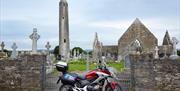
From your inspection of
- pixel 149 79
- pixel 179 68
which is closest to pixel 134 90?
pixel 149 79

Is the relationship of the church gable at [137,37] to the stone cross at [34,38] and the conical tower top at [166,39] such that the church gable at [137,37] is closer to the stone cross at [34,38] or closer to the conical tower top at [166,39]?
the conical tower top at [166,39]

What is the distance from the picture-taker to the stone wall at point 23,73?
1373cm

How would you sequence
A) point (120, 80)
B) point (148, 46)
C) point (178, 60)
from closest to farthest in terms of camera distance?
1. point (178, 60)
2. point (120, 80)
3. point (148, 46)

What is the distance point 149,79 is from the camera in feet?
45.4

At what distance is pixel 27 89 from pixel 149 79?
469 centimetres

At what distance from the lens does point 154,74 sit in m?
13.7

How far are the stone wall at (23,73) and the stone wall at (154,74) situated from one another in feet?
11.9

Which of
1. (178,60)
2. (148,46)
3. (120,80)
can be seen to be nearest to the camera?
(178,60)

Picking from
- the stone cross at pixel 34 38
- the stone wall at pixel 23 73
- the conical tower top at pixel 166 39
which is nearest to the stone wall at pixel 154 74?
the stone wall at pixel 23 73

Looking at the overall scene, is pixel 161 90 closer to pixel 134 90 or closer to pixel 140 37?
pixel 134 90

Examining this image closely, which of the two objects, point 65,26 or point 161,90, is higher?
point 65,26

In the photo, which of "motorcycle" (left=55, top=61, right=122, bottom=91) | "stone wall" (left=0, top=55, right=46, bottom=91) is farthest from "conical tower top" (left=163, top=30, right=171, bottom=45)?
"motorcycle" (left=55, top=61, right=122, bottom=91)

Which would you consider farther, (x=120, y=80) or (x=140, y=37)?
(x=140, y=37)

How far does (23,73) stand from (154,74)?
197 inches
